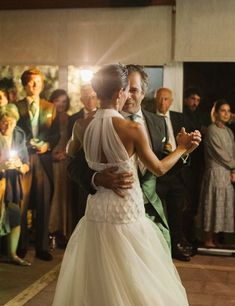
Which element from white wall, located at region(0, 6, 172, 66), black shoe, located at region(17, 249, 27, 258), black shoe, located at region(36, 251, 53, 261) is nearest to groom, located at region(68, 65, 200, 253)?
black shoe, located at region(36, 251, 53, 261)

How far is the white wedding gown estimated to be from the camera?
117 inches

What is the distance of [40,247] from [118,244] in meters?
3.23

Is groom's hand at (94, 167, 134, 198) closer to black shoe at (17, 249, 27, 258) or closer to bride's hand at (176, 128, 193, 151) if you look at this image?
bride's hand at (176, 128, 193, 151)

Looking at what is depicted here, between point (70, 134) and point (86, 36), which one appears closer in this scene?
point (70, 134)

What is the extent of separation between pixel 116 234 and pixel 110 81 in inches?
31.6

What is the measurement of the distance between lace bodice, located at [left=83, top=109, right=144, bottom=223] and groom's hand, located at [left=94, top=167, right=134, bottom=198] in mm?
29

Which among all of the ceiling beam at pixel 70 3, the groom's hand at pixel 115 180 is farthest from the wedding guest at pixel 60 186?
the groom's hand at pixel 115 180

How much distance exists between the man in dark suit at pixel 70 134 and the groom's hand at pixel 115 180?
3.23m

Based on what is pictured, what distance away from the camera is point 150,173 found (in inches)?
139

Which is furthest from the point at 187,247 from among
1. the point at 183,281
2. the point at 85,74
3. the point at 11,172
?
the point at 85,74

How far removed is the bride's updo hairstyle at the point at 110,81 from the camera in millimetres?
2990

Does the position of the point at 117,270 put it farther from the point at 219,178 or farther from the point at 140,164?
the point at 219,178

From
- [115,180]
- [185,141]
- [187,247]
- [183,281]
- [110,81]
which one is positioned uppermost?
[110,81]

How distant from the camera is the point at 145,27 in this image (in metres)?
6.61
